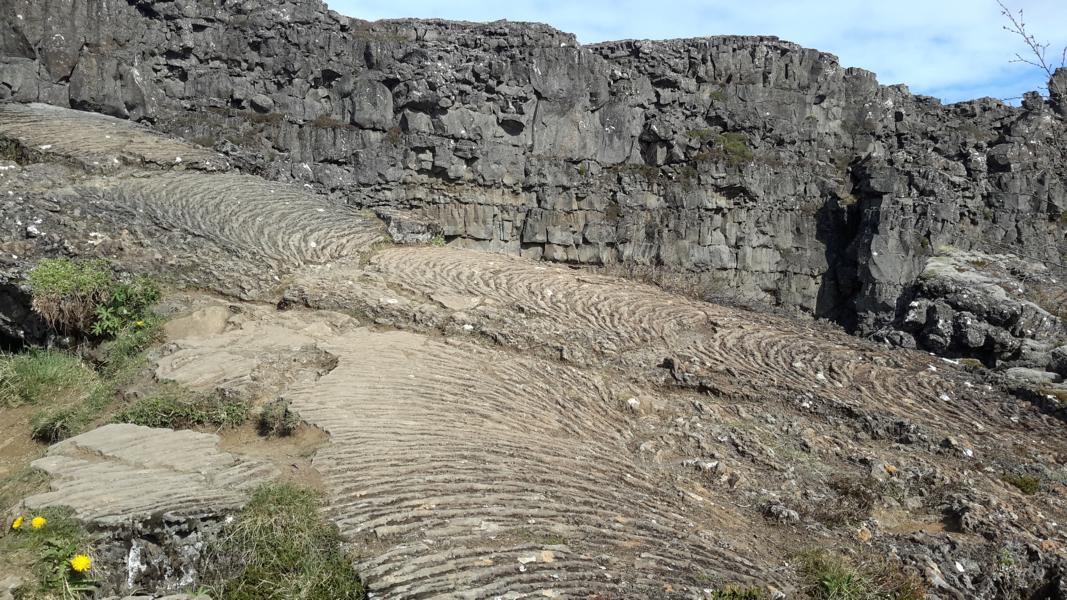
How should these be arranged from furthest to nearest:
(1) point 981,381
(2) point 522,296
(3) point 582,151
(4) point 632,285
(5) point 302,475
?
1. (3) point 582,151
2. (4) point 632,285
3. (2) point 522,296
4. (1) point 981,381
5. (5) point 302,475

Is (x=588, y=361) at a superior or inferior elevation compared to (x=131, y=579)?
superior

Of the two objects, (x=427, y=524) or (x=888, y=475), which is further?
(x=888, y=475)

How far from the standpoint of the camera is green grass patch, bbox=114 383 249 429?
8.56 m

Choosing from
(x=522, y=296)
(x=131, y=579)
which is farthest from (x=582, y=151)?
(x=131, y=579)

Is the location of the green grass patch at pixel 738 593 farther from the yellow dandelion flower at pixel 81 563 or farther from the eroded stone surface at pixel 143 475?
the yellow dandelion flower at pixel 81 563

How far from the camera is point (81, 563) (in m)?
6.12

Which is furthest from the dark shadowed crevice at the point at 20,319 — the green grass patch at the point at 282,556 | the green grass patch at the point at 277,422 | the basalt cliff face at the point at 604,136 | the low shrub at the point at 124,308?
the basalt cliff face at the point at 604,136

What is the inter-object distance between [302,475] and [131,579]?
1.68 metres

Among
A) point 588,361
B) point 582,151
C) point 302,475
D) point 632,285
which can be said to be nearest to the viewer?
point 302,475

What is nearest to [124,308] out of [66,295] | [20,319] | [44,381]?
[66,295]

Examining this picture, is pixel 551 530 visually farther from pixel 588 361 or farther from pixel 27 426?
pixel 27 426

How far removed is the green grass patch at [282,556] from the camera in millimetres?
6184

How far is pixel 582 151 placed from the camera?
28656mm

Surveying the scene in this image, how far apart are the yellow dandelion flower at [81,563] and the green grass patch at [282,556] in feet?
3.15
